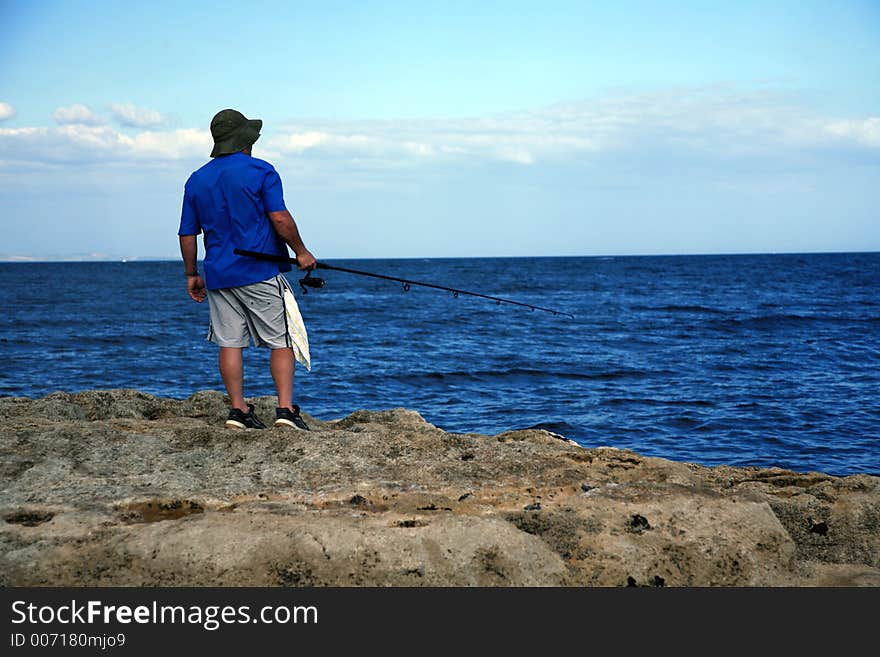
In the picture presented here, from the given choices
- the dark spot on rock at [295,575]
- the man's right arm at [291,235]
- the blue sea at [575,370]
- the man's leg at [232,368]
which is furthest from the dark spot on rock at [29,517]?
the blue sea at [575,370]

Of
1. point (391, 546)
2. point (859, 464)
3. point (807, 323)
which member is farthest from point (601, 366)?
point (391, 546)

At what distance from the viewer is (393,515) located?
3.80m

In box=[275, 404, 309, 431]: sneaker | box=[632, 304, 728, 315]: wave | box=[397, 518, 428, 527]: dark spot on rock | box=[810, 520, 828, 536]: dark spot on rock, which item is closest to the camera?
box=[397, 518, 428, 527]: dark spot on rock

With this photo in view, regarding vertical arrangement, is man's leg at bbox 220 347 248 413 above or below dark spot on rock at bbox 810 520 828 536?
above

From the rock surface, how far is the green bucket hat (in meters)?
1.71

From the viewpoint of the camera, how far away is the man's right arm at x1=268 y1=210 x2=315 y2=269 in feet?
16.7

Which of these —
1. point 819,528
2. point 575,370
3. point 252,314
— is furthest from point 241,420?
point 575,370

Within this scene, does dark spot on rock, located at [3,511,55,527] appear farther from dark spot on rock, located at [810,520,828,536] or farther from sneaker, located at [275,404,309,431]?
dark spot on rock, located at [810,520,828,536]

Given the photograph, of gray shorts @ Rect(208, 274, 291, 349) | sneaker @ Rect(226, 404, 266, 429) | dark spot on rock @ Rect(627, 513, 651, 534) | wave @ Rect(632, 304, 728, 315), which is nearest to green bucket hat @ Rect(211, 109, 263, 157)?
gray shorts @ Rect(208, 274, 291, 349)

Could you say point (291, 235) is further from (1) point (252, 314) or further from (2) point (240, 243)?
(1) point (252, 314)

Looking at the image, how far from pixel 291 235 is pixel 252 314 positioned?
1.83 feet

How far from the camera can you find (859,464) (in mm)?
8812

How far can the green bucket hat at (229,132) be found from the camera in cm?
512

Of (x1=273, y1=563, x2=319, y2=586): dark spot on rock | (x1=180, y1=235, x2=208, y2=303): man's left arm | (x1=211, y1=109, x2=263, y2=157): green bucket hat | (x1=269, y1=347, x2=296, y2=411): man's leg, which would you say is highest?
(x1=211, y1=109, x2=263, y2=157): green bucket hat
